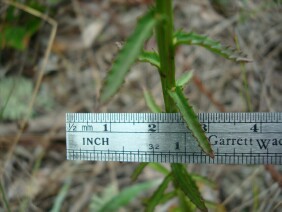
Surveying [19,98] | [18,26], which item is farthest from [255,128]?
[18,26]

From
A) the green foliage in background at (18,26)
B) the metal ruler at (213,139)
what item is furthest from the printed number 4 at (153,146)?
the green foliage in background at (18,26)

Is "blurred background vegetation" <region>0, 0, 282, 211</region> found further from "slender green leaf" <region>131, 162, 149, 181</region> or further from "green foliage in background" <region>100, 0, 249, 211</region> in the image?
"green foliage in background" <region>100, 0, 249, 211</region>

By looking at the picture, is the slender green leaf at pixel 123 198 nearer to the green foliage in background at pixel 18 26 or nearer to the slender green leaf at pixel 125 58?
the slender green leaf at pixel 125 58

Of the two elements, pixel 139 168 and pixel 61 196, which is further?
pixel 61 196

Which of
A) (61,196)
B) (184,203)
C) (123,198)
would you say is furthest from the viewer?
(61,196)

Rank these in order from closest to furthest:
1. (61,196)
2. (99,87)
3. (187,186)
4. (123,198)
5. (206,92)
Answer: (187,186)
(123,198)
(61,196)
(206,92)
(99,87)

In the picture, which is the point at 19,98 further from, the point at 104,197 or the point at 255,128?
the point at 255,128

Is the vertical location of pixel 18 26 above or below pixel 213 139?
above
